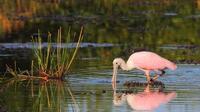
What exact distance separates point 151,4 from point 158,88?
27.8 meters

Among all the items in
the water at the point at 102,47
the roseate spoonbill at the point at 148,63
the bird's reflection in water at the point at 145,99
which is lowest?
Result: the water at the point at 102,47

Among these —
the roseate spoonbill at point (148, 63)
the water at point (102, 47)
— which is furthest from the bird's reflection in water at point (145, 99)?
the roseate spoonbill at point (148, 63)

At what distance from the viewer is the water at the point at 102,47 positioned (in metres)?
13.6

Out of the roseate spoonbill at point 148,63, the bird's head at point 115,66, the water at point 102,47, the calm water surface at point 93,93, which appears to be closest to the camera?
the calm water surface at point 93,93

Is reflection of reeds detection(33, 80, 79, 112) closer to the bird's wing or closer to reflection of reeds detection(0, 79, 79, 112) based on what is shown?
reflection of reeds detection(0, 79, 79, 112)

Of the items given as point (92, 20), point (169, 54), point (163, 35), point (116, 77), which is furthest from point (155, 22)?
point (116, 77)

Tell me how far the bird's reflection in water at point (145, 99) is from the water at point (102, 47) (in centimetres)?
2

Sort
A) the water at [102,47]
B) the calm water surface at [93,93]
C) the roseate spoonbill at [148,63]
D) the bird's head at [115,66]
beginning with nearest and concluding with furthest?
the calm water surface at [93,93] → the water at [102,47] → the bird's head at [115,66] → the roseate spoonbill at [148,63]

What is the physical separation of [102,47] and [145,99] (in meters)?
10.4

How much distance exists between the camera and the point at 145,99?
45.1 ft

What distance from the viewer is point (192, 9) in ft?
128

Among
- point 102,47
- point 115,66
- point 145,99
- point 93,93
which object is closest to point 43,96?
point 93,93

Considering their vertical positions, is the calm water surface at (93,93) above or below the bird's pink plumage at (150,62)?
below

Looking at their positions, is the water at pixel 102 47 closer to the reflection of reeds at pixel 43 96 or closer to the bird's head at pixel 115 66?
the reflection of reeds at pixel 43 96
